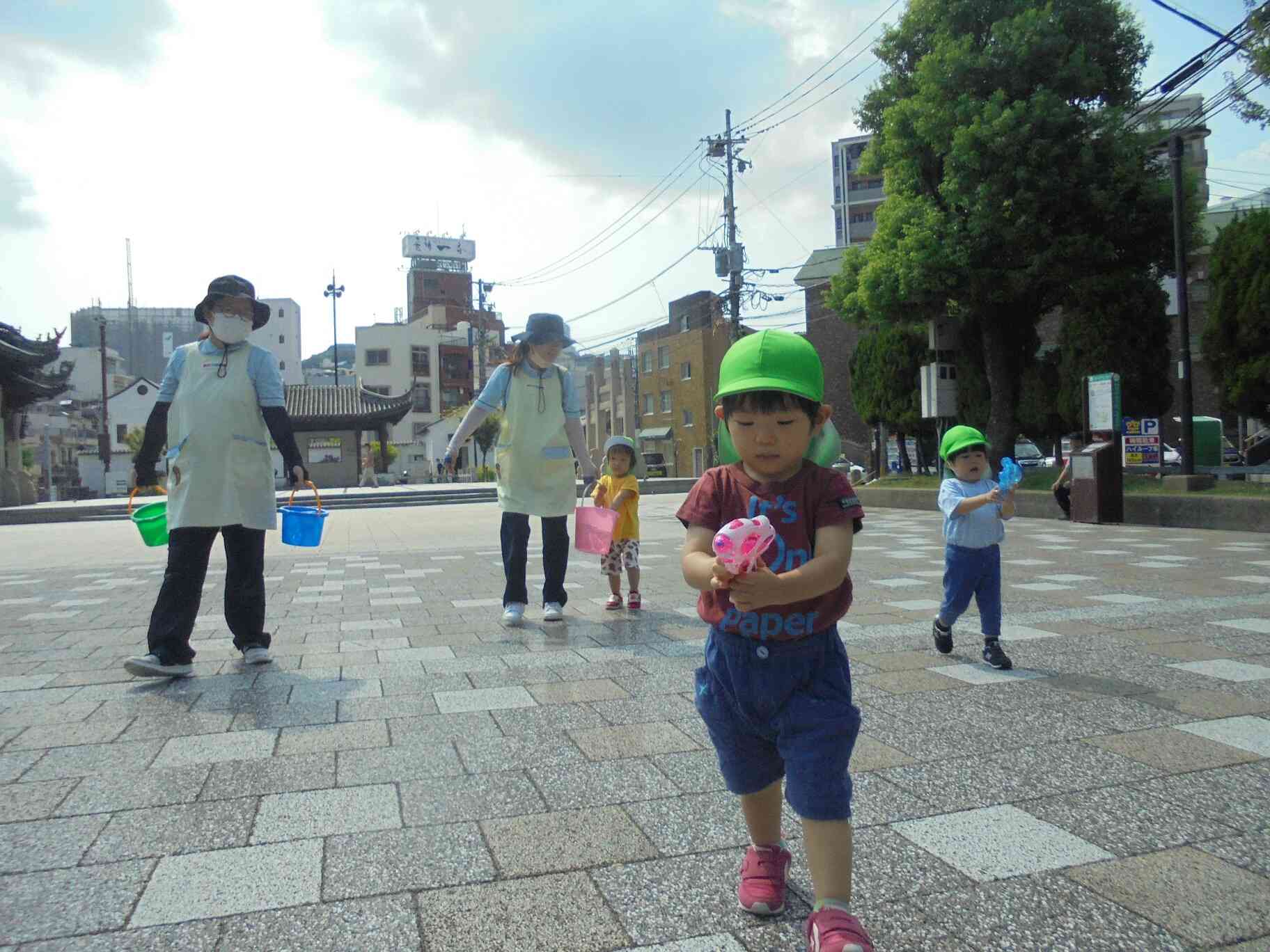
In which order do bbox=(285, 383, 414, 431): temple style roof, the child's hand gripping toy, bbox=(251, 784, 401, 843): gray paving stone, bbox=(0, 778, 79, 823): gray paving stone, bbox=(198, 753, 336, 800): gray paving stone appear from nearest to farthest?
1. bbox=(251, 784, 401, 843): gray paving stone
2. bbox=(0, 778, 79, 823): gray paving stone
3. bbox=(198, 753, 336, 800): gray paving stone
4. the child's hand gripping toy
5. bbox=(285, 383, 414, 431): temple style roof

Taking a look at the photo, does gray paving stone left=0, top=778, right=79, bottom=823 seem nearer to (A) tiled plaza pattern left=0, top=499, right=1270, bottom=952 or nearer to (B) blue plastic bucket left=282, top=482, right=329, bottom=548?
(A) tiled plaza pattern left=0, top=499, right=1270, bottom=952

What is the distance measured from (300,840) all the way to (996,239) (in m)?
16.3

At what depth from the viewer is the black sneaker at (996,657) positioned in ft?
14.1

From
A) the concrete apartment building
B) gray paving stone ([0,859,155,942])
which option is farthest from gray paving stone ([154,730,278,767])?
the concrete apartment building

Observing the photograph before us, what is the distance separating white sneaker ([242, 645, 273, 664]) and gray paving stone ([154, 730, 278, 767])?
124 centimetres

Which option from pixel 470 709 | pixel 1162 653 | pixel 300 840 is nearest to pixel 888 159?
pixel 1162 653

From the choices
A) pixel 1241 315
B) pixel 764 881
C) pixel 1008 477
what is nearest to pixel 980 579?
pixel 1008 477

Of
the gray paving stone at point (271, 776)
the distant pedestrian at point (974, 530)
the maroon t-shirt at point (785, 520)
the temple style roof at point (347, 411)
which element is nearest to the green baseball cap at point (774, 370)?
the maroon t-shirt at point (785, 520)

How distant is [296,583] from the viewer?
27.9 feet

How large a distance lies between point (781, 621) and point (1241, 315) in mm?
15699

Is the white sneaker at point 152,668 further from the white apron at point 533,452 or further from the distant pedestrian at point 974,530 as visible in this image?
the distant pedestrian at point 974,530

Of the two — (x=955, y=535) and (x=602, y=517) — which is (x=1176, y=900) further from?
(x=602, y=517)

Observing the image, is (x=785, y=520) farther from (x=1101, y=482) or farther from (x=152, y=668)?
(x=1101, y=482)

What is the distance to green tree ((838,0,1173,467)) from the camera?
52.1ft
